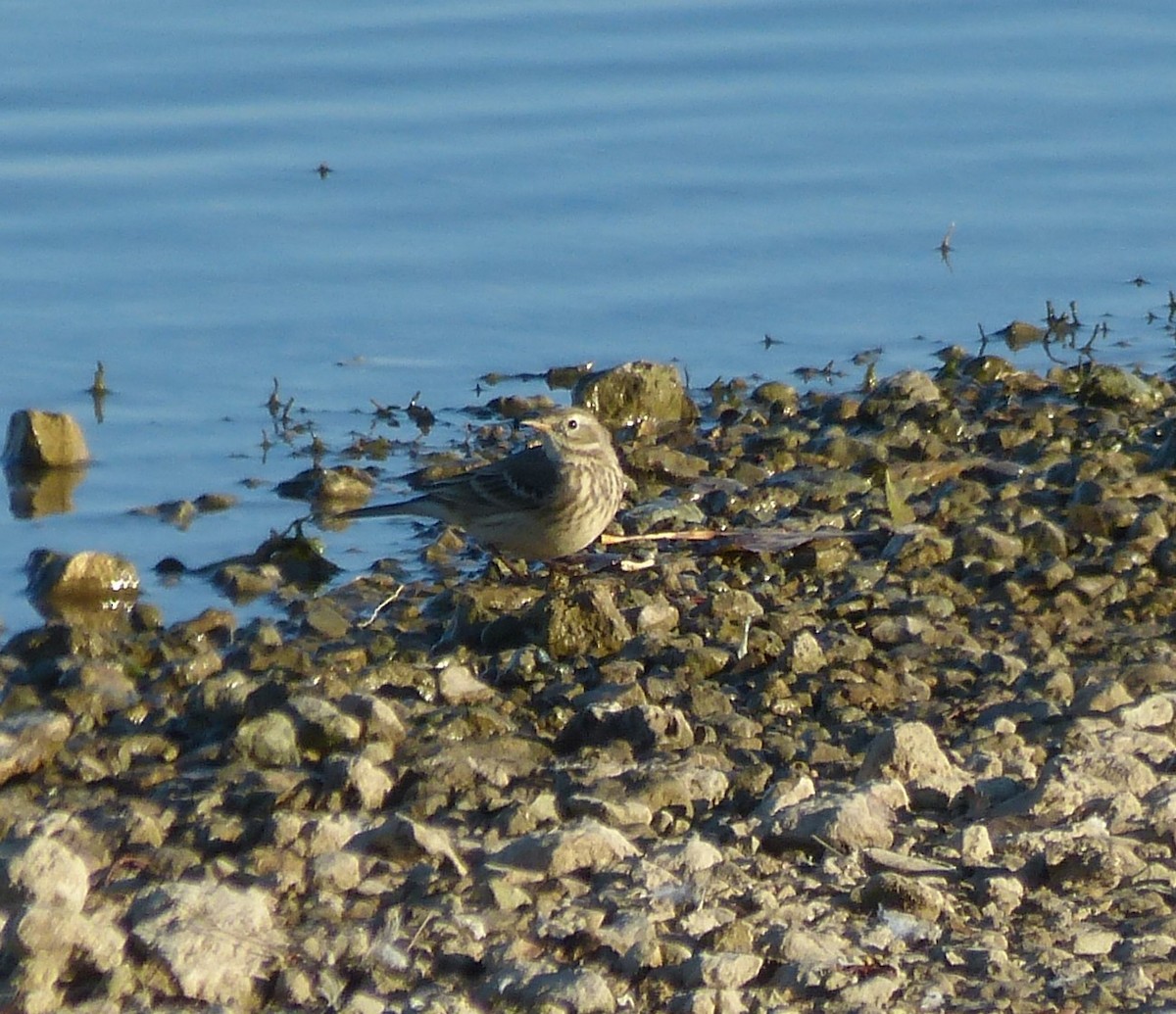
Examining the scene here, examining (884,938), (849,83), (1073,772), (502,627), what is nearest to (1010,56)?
(849,83)

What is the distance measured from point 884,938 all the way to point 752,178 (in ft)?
30.1

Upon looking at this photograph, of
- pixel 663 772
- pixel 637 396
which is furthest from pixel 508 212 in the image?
pixel 663 772

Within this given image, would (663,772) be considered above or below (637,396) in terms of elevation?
below

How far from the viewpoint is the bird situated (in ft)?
29.1

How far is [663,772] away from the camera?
621cm

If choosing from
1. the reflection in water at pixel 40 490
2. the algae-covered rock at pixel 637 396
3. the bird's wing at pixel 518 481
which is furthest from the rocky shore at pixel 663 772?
the reflection in water at pixel 40 490

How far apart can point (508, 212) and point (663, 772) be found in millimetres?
7631

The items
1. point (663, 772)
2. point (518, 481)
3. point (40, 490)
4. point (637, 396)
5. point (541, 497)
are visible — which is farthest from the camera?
point (637, 396)

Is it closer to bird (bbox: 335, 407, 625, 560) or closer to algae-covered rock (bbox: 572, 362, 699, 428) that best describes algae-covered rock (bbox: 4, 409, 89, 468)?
bird (bbox: 335, 407, 625, 560)

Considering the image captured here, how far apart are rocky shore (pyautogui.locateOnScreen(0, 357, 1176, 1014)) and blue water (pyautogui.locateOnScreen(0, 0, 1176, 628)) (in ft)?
6.07

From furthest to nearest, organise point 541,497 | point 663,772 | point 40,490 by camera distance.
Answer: point 40,490
point 541,497
point 663,772

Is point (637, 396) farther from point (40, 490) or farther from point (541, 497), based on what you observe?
point (40, 490)

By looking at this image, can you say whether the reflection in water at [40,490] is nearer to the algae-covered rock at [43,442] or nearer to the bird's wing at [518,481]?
the algae-covered rock at [43,442]

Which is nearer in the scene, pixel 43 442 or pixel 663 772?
pixel 663 772
